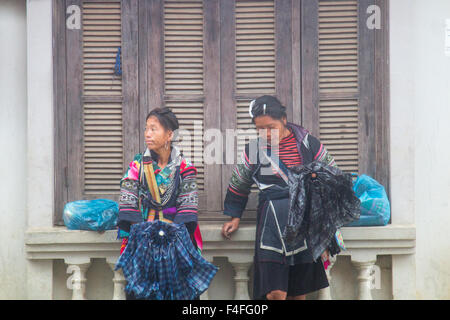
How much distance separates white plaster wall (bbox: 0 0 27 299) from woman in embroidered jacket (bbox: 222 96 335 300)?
1.85m

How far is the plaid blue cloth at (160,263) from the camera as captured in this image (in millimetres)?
3137

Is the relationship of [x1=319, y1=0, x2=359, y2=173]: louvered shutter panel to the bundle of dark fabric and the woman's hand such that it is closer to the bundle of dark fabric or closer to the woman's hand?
the bundle of dark fabric

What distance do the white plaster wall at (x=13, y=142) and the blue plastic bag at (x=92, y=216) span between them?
544mm

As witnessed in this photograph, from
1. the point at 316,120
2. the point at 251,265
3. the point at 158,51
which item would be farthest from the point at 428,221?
the point at 158,51

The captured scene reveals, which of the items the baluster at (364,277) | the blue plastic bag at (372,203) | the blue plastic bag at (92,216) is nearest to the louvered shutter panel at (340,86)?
the blue plastic bag at (372,203)

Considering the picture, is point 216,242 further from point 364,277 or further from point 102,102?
point 102,102

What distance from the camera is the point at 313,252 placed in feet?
10.7

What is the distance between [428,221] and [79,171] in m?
2.79

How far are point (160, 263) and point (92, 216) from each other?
894 mm

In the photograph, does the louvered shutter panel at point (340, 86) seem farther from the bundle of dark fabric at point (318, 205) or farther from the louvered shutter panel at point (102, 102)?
the louvered shutter panel at point (102, 102)

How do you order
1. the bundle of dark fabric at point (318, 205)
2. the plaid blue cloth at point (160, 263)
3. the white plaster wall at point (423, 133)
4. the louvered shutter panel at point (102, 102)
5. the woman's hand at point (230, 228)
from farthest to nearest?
the louvered shutter panel at point (102, 102), the white plaster wall at point (423, 133), the woman's hand at point (230, 228), the bundle of dark fabric at point (318, 205), the plaid blue cloth at point (160, 263)

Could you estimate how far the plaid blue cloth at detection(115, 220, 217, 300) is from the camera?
314cm

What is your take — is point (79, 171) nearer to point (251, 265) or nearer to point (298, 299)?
point (251, 265)

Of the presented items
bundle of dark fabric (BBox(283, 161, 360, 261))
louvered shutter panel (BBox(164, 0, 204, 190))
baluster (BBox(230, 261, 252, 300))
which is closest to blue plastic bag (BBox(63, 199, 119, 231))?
louvered shutter panel (BBox(164, 0, 204, 190))
